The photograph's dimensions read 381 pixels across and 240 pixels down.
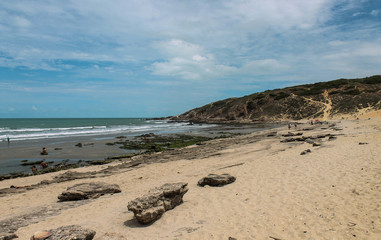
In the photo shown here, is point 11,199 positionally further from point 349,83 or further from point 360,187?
point 349,83

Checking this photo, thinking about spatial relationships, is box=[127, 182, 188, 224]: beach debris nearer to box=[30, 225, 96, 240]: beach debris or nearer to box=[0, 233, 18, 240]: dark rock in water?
box=[30, 225, 96, 240]: beach debris

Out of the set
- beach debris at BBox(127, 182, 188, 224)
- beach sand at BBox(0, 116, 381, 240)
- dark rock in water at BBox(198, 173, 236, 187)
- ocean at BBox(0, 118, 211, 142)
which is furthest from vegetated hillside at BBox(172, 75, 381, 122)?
beach debris at BBox(127, 182, 188, 224)

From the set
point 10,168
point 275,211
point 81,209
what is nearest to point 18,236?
point 81,209

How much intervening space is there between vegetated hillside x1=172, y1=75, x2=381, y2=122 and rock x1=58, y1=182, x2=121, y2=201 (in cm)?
5428

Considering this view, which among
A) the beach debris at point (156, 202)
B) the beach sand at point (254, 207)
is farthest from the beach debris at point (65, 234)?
the beach debris at point (156, 202)

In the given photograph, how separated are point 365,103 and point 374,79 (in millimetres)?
20322

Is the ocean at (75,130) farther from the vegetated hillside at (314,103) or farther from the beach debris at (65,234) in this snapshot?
the beach debris at (65,234)

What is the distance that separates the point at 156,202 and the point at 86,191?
4116 millimetres

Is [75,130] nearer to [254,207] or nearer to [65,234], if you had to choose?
[65,234]

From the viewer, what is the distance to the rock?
28.3ft

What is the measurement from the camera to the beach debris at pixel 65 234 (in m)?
4.36

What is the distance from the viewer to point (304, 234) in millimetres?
4641

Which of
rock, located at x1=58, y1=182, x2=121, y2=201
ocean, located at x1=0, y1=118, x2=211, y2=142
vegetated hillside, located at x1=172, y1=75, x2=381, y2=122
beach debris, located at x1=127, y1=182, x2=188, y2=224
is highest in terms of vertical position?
vegetated hillside, located at x1=172, y1=75, x2=381, y2=122

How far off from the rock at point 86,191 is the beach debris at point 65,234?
14.2ft
